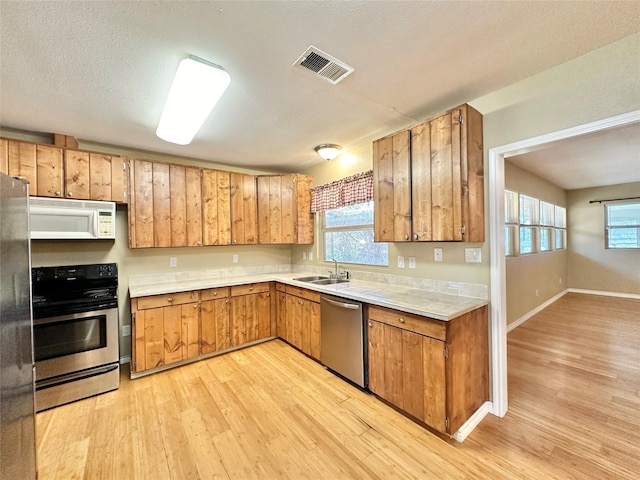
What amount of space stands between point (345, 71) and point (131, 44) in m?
1.28

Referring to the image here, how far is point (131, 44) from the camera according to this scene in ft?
4.92

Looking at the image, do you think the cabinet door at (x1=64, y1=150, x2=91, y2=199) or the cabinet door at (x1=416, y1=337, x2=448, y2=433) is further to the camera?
the cabinet door at (x1=64, y1=150, x2=91, y2=199)

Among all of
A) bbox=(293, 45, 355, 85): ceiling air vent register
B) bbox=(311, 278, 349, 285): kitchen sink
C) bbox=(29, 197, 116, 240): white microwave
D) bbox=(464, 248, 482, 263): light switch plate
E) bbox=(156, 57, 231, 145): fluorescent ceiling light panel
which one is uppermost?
bbox=(293, 45, 355, 85): ceiling air vent register

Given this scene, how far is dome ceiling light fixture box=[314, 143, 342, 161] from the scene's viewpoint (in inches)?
126

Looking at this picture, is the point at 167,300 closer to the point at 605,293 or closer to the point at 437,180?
the point at 437,180

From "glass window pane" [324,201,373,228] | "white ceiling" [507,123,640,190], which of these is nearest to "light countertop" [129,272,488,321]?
"glass window pane" [324,201,373,228]

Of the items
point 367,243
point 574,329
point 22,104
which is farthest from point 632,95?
point 22,104

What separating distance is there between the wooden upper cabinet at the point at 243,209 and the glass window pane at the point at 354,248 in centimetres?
108

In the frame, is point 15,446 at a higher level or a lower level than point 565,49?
lower

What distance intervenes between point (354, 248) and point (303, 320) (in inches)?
44.3

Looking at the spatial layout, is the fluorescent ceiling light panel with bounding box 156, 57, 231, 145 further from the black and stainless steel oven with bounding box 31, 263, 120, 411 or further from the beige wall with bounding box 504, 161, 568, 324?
the beige wall with bounding box 504, 161, 568, 324

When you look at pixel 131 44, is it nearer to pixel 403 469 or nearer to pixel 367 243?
pixel 367 243

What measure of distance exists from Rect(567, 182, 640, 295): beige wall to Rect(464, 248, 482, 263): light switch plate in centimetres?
641

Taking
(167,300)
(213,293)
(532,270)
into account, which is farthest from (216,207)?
(532,270)
